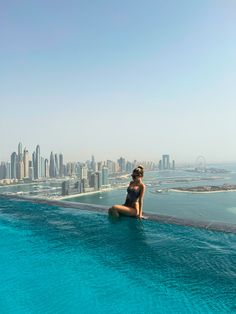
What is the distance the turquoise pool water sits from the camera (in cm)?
236

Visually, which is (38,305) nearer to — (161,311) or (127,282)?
(127,282)

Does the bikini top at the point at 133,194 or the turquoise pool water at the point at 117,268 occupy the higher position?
the bikini top at the point at 133,194

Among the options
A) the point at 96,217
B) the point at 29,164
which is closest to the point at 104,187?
the point at 29,164

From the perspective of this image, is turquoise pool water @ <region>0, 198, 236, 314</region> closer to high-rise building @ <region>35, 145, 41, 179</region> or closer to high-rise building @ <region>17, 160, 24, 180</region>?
high-rise building @ <region>35, 145, 41, 179</region>

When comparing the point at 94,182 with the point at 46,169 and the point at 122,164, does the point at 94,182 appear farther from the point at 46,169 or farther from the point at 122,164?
the point at 122,164

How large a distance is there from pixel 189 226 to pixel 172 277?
1.62 m

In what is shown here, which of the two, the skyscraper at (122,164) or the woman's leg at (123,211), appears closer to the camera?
the woman's leg at (123,211)

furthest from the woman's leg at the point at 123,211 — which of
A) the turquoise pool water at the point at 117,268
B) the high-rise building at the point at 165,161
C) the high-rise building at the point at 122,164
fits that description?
the high-rise building at the point at 165,161

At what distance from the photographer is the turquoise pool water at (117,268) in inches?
92.8

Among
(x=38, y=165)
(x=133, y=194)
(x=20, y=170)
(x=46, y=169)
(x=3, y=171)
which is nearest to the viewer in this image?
(x=133, y=194)

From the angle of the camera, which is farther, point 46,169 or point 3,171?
point 46,169

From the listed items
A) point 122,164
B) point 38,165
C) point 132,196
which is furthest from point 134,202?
point 122,164

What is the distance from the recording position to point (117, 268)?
9.82ft

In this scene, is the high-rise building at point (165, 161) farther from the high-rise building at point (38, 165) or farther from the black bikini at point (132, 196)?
the black bikini at point (132, 196)
